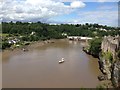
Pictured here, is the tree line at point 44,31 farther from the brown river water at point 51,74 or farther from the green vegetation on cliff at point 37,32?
the brown river water at point 51,74

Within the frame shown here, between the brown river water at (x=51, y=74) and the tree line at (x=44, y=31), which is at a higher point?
the tree line at (x=44, y=31)

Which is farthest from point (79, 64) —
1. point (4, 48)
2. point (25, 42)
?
point (25, 42)

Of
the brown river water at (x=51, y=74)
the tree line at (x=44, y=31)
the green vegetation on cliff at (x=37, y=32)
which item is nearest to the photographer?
the brown river water at (x=51, y=74)

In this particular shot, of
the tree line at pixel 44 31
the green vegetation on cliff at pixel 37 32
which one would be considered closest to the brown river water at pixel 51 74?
the green vegetation on cliff at pixel 37 32

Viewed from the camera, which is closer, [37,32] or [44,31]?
[37,32]

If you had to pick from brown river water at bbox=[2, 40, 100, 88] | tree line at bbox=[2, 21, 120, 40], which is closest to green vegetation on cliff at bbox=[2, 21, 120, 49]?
tree line at bbox=[2, 21, 120, 40]

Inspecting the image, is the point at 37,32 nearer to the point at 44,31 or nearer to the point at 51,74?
the point at 44,31

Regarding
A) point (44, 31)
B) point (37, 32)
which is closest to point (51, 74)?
point (37, 32)

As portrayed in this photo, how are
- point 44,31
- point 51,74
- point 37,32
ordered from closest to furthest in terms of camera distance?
point 51,74 < point 37,32 < point 44,31

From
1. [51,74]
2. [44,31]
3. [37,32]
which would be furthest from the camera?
[44,31]

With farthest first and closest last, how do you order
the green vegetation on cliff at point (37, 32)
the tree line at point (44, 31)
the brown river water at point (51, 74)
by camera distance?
the tree line at point (44, 31)
the green vegetation on cliff at point (37, 32)
the brown river water at point (51, 74)

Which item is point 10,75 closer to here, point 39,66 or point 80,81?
point 39,66
